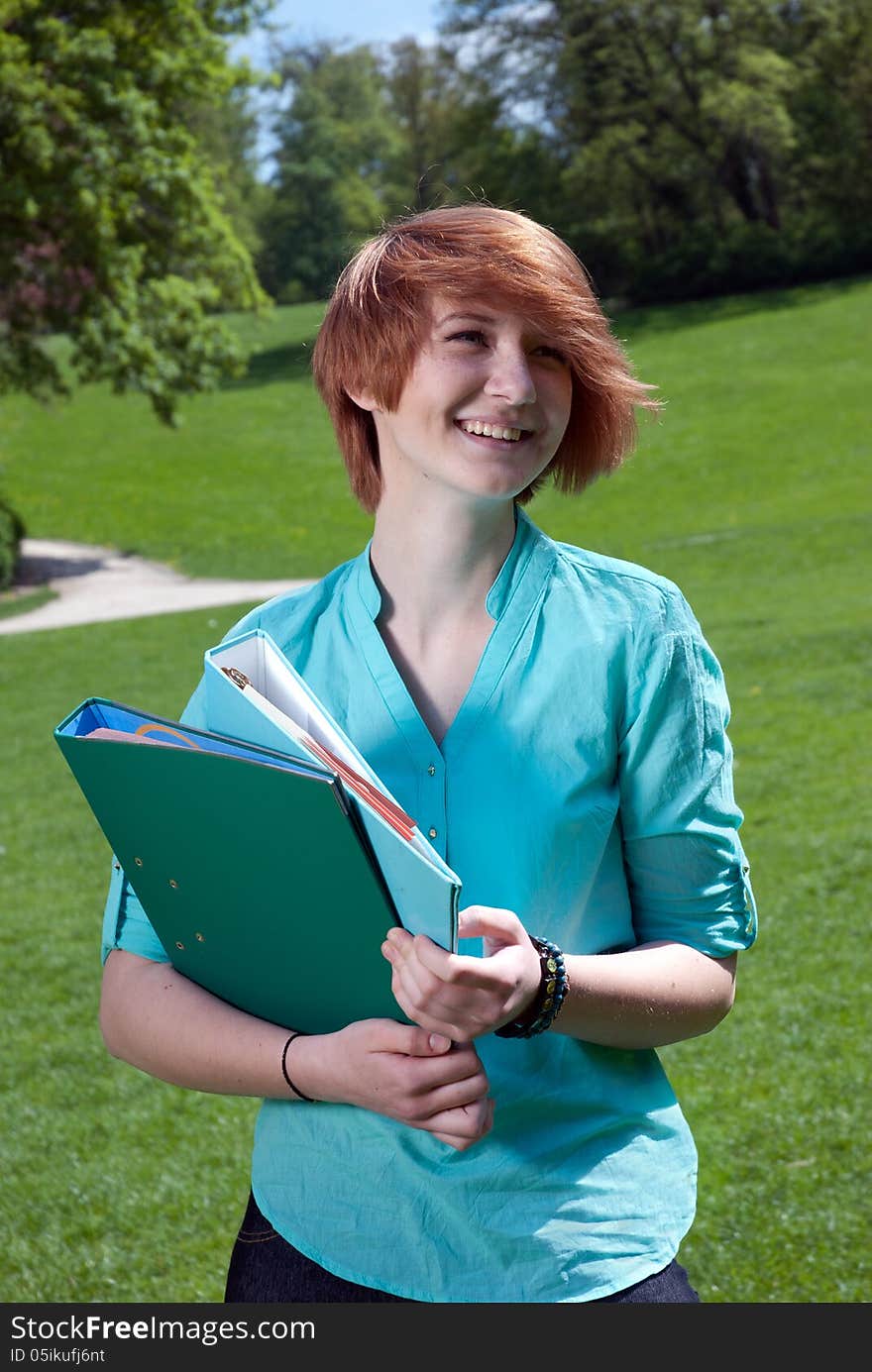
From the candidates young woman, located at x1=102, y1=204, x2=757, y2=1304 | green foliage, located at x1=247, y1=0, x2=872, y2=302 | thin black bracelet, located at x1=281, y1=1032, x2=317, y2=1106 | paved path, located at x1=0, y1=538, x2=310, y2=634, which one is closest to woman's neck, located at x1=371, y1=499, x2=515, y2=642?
young woman, located at x1=102, y1=204, x2=757, y2=1304

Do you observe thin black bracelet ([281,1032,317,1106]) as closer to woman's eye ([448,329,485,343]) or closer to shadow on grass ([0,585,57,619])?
woman's eye ([448,329,485,343])

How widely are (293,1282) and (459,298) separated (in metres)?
1.05

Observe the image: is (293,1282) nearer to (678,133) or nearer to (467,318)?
(467,318)

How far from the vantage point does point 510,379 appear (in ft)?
5.07

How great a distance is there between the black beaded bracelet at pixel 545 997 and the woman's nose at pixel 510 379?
1.83 feet

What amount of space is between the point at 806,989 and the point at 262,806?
4.61 m

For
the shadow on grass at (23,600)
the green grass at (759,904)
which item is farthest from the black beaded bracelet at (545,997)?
the shadow on grass at (23,600)

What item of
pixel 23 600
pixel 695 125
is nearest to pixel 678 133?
pixel 695 125

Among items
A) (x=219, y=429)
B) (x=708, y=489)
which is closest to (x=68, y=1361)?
(x=708, y=489)

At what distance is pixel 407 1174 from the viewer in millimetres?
1524

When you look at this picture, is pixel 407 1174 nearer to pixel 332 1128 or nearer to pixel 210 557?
pixel 332 1128

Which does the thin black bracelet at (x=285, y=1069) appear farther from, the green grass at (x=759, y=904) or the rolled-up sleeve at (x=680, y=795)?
the green grass at (x=759, y=904)

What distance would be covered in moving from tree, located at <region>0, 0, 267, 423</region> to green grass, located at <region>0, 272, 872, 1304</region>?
11.5ft

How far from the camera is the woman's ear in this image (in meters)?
1.64
